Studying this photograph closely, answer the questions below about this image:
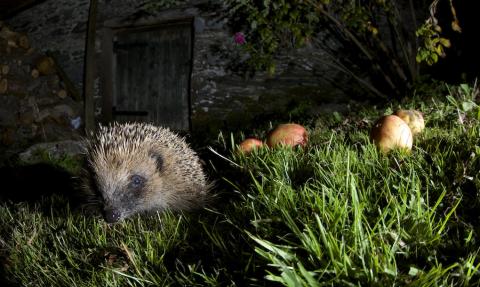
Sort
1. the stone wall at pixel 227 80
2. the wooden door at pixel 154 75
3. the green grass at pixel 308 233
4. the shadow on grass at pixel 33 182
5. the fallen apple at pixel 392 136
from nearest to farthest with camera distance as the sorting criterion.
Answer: the green grass at pixel 308 233, the fallen apple at pixel 392 136, the shadow on grass at pixel 33 182, the stone wall at pixel 227 80, the wooden door at pixel 154 75

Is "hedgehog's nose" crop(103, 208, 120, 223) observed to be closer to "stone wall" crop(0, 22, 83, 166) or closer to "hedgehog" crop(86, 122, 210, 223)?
"hedgehog" crop(86, 122, 210, 223)

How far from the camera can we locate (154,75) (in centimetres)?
908

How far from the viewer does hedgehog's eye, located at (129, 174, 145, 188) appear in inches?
118

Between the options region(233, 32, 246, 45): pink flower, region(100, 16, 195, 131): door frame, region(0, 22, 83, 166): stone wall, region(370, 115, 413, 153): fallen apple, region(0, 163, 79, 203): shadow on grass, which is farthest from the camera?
region(0, 22, 83, 166): stone wall

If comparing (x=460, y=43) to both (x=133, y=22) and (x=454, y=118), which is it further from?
(x=133, y=22)

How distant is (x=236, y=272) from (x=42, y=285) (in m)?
1.25

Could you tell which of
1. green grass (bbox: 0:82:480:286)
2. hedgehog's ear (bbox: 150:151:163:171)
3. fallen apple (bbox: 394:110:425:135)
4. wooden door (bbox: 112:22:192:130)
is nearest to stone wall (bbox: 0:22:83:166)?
wooden door (bbox: 112:22:192:130)

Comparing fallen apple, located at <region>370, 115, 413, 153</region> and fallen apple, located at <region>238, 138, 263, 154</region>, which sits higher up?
fallen apple, located at <region>370, 115, 413, 153</region>

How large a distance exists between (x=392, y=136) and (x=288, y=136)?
2.81ft

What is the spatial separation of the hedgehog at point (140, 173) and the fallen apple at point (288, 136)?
65 centimetres

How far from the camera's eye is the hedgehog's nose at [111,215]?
2652 mm

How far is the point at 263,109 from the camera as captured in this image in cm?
773

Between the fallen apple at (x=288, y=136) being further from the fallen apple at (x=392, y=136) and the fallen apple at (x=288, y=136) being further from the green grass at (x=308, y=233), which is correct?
the fallen apple at (x=392, y=136)

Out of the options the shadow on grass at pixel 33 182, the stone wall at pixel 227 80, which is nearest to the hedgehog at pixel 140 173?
the shadow on grass at pixel 33 182
